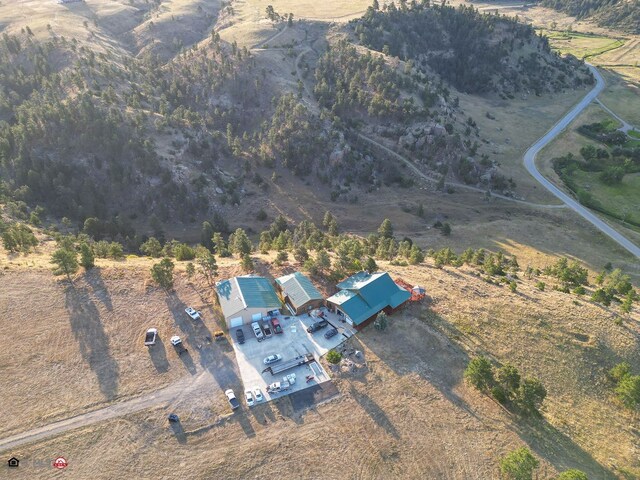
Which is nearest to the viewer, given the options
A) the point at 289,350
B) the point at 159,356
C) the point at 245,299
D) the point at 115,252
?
the point at 159,356

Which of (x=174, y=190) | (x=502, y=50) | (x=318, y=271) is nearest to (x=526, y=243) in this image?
(x=318, y=271)

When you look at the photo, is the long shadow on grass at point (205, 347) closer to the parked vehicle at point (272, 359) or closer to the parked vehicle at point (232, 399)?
the parked vehicle at point (232, 399)

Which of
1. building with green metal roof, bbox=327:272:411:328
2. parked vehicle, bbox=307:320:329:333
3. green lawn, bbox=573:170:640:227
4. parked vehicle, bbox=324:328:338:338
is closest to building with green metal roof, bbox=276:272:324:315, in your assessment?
building with green metal roof, bbox=327:272:411:328

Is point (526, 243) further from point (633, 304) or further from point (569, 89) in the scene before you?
point (569, 89)

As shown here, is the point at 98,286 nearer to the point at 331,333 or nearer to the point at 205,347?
the point at 205,347

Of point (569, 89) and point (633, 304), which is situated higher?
point (569, 89)

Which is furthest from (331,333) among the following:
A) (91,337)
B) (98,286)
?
(98,286)
